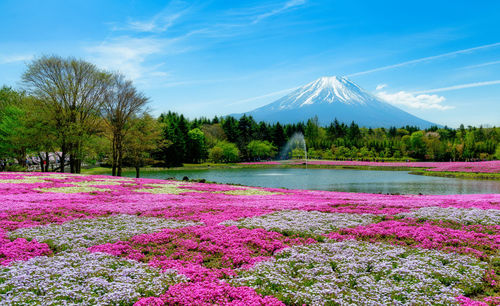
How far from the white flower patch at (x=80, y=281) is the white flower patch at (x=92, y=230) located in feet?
4.91

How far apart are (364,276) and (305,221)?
5925 mm

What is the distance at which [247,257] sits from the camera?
9141 mm

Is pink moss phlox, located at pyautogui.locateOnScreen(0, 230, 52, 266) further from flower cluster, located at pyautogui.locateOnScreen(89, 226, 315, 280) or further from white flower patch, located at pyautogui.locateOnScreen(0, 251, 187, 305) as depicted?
flower cluster, located at pyautogui.locateOnScreen(89, 226, 315, 280)

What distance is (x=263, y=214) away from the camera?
611 inches

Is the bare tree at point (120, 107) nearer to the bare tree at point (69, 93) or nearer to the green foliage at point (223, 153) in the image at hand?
the bare tree at point (69, 93)

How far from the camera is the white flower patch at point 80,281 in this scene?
6594mm

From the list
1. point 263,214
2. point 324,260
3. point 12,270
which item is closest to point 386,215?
point 263,214

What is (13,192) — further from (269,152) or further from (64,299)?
(269,152)

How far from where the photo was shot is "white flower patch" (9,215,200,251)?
1045 cm

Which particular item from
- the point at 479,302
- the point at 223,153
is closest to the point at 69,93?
the point at 479,302

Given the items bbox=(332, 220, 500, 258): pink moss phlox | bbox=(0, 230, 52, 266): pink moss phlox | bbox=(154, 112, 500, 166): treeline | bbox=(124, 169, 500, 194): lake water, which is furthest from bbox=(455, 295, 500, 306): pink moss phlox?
bbox=(154, 112, 500, 166): treeline

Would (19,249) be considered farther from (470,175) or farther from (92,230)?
(470,175)

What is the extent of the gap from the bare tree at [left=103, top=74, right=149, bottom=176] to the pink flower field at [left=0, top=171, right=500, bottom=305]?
102ft

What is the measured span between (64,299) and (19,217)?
9.09 metres
